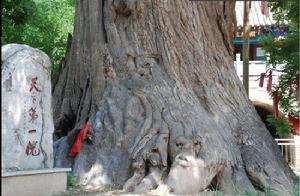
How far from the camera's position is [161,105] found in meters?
8.36

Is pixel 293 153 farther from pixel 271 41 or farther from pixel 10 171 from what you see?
pixel 10 171

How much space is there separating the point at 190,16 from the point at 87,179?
3.08m

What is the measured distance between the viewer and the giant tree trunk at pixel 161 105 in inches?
307

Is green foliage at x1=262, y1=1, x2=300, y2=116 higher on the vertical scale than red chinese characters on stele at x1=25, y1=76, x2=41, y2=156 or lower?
higher

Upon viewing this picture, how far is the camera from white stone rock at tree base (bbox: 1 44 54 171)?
23.9 ft

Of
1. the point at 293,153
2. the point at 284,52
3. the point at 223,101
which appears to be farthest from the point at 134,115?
the point at 293,153

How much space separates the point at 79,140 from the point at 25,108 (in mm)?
1118

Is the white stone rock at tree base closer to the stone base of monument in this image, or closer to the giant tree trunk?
the stone base of monument

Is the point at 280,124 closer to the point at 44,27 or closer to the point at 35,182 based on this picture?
the point at 35,182

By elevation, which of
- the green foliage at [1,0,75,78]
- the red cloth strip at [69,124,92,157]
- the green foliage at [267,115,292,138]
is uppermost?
the green foliage at [1,0,75,78]

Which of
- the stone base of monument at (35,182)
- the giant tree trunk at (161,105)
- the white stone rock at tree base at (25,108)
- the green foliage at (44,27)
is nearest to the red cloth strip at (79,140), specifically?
the giant tree trunk at (161,105)

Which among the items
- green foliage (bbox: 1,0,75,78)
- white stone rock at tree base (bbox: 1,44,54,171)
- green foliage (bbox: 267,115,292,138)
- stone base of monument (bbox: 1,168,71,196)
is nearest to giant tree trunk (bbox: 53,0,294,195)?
stone base of monument (bbox: 1,168,71,196)

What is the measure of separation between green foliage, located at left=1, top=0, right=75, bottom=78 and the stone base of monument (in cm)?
522

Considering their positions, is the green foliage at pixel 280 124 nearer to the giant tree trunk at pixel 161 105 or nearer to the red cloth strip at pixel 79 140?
Result: the giant tree trunk at pixel 161 105
